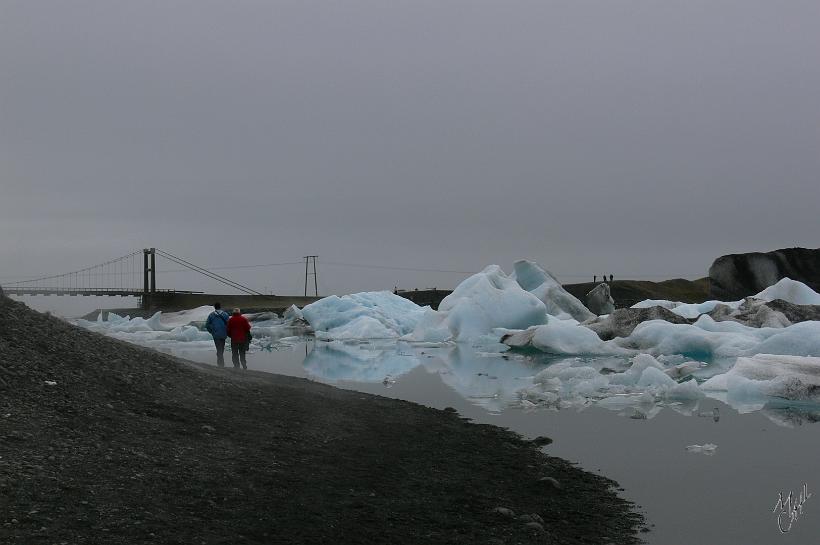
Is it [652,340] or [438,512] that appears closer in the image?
[438,512]

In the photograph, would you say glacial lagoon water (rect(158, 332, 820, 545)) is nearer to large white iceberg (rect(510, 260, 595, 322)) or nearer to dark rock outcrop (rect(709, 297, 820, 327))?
dark rock outcrop (rect(709, 297, 820, 327))

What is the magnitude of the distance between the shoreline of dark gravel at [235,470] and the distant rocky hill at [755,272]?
37376 mm

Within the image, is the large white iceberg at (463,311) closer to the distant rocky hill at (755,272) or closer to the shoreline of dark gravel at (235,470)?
the distant rocky hill at (755,272)

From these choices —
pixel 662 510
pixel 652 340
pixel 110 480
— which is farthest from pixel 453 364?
pixel 110 480

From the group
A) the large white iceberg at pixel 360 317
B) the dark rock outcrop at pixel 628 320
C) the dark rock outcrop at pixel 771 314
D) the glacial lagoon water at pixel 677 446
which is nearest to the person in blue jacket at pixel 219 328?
the glacial lagoon water at pixel 677 446

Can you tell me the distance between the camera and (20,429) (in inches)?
232

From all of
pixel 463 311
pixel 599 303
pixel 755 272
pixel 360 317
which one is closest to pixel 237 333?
pixel 463 311

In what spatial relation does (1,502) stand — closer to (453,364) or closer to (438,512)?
(438,512)

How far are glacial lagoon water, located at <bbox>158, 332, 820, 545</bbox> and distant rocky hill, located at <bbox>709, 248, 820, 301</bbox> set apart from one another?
29162mm

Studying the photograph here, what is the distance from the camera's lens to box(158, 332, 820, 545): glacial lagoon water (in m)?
5.80

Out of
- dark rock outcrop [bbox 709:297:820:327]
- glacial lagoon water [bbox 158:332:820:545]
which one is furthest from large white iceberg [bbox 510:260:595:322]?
glacial lagoon water [bbox 158:332:820:545]

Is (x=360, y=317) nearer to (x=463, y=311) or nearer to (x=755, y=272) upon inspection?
(x=463, y=311)

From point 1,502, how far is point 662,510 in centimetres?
459

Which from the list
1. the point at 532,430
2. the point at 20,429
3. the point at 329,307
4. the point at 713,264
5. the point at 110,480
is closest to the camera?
the point at 110,480
